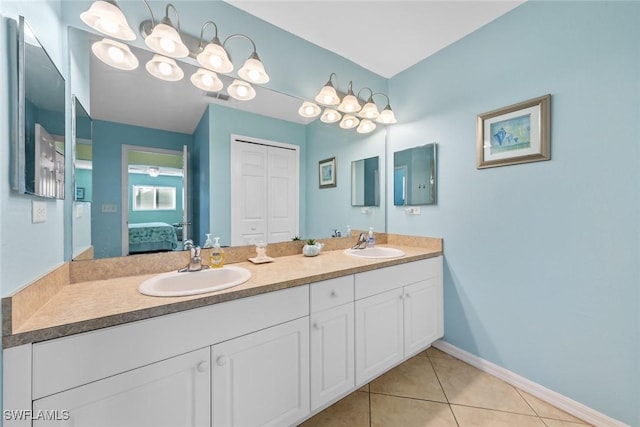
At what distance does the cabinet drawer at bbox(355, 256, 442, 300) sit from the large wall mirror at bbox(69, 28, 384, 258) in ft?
2.91

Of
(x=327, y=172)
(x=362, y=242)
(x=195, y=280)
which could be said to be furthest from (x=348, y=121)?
(x=195, y=280)

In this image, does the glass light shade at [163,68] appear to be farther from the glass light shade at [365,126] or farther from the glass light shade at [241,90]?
the glass light shade at [365,126]

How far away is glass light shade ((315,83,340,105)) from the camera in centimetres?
185

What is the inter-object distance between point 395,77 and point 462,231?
1584 millimetres

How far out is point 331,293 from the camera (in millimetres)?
1338

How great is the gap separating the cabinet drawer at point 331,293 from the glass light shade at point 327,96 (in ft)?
4.32

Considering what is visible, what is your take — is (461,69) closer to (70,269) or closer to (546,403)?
(546,403)

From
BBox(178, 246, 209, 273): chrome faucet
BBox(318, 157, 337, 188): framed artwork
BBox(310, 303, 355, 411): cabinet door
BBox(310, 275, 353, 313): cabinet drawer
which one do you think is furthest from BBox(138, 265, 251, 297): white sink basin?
BBox(318, 157, 337, 188): framed artwork

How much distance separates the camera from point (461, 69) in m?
1.91

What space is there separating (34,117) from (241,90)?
99cm

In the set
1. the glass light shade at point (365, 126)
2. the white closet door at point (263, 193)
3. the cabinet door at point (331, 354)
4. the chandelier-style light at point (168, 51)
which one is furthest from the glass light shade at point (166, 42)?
the cabinet door at point (331, 354)

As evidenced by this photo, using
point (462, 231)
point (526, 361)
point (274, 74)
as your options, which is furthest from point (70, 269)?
point (526, 361)

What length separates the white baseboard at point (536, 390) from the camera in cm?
131

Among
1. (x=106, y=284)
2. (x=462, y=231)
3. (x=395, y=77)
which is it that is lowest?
(x=106, y=284)
